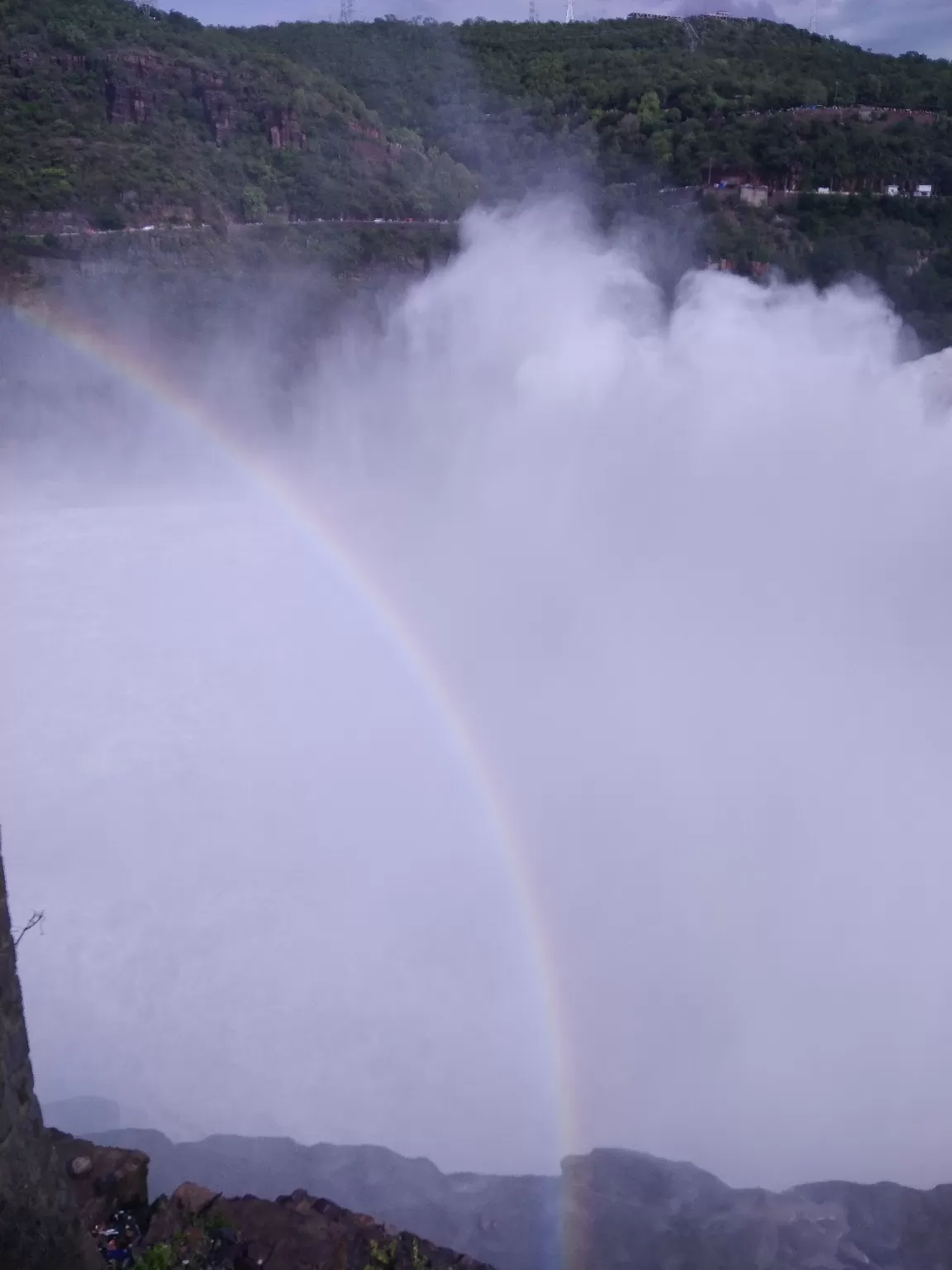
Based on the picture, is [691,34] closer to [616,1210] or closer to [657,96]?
[657,96]

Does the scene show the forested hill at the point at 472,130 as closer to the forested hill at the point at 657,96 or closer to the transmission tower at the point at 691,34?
the forested hill at the point at 657,96

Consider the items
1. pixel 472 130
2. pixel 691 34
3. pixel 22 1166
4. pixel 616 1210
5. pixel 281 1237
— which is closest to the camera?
pixel 22 1166

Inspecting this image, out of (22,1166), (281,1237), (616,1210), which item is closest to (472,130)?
(616,1210)

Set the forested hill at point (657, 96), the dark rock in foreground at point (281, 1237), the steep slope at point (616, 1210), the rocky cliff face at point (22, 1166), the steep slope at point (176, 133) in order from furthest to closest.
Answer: the forested hill at point (657, 96), the steep slope at point (176, 133), the steep slope at point (616, 1210), the dark rock in foreground at point (281, 1237), the rocky cliff face at point (22, 1166)

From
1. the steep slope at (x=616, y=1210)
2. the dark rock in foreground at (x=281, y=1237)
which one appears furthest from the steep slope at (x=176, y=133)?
the dark rock in foreground at (x=281, y=1237)

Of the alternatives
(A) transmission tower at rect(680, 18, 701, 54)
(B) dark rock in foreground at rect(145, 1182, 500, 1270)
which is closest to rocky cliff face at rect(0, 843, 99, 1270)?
(B) dark rock in foreground at rect(145, 1182, 500, 1270)

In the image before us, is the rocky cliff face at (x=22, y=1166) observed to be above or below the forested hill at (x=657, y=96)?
below

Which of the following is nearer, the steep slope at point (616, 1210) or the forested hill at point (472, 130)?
the steep slope at point (616, 1210)

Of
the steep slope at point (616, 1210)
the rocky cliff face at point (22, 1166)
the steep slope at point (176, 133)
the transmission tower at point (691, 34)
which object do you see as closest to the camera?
the rocky cliff face at point (22, 1166)
